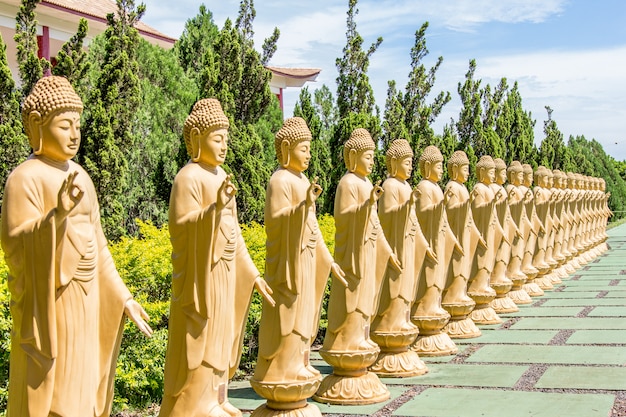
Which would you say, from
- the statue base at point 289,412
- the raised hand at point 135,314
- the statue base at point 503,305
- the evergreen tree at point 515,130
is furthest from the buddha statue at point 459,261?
the evergreen tree at point 515,130

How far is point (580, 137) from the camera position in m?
38.8

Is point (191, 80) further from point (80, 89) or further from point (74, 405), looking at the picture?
point (74, 405)

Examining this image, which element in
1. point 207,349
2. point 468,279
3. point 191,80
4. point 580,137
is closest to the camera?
point 207,349

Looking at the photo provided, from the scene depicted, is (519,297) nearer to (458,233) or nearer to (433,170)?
(458,233)

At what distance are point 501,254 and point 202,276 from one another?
24.0 ft

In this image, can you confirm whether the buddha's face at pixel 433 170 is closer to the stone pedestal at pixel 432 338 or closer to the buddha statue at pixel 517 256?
the stone pedestal at pixel 432 338

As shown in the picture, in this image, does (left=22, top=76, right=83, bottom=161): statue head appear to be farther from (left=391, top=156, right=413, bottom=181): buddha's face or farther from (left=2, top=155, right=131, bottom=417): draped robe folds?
(left=391, top=156, right=413, bottom=181): buddha's face

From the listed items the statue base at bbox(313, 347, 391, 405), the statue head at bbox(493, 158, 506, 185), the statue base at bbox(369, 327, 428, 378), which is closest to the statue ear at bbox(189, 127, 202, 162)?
the statue base at bbox(313, 347, 391, 405)

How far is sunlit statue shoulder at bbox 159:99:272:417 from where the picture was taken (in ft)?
14.6

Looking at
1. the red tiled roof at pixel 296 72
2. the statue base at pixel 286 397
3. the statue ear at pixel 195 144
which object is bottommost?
the statue base at pixel 286 397

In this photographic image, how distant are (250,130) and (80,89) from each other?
2460mm

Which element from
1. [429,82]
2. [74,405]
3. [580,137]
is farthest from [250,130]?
[580,137]

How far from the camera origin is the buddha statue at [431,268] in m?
8.16

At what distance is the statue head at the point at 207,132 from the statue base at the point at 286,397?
1.71 metres
